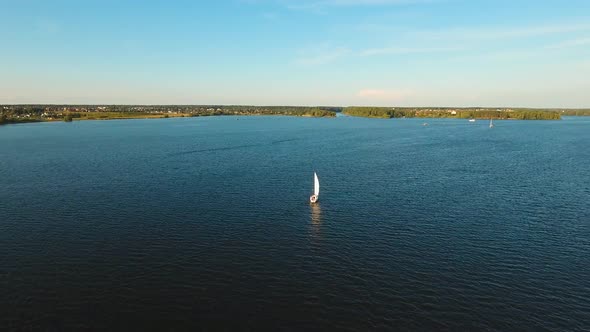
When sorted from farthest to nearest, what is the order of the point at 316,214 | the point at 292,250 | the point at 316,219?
the point at 316,214, the point at 316,219, the point at 292,250

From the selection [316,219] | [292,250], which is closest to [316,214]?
[316,219]

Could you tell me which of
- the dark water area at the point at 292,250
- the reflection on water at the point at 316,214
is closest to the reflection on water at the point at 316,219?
the reflection on water at the point at 316,214

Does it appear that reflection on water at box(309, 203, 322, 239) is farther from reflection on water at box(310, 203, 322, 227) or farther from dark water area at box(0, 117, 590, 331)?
dark water area at box(0, 117, 590, 331)

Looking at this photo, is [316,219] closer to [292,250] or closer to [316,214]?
[316,214]

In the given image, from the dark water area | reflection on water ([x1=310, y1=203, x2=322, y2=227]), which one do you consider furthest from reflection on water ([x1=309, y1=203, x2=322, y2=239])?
the dark water area

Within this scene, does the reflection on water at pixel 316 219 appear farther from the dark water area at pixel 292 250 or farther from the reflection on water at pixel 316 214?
the dark water area at pixel 292 250

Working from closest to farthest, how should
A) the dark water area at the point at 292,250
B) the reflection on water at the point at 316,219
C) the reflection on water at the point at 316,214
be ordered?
the dark water area at the point at 292,250 → the reflection on water at the point at 316,219 → the reflection on water at the point at 316,214

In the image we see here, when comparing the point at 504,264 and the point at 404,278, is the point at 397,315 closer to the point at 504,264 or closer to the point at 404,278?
the point at 404,278

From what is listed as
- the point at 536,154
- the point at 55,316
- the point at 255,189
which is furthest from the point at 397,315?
the point at 536,154
